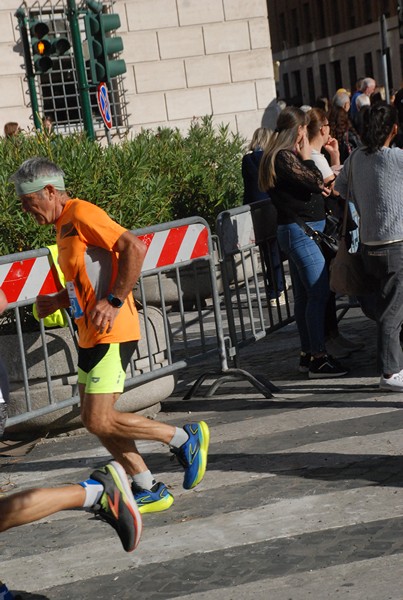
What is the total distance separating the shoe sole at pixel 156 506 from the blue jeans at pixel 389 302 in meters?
2.42

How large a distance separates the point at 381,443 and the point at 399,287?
149cm

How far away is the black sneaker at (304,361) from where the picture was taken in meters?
9.19

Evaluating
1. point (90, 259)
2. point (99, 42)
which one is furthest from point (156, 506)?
point (99, 42)

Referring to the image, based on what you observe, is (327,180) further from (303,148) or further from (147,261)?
(147,261)

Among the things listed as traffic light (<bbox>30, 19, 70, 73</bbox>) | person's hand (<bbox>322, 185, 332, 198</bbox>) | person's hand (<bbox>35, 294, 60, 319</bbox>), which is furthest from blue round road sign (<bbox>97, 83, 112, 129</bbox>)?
person's hand (<bbox>35, 294, 60, 319</bbox>)

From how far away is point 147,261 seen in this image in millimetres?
8133

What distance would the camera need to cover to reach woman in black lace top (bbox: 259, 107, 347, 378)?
893cm

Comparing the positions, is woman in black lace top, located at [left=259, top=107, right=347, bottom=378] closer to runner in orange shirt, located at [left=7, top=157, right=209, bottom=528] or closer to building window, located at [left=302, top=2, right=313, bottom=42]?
runner in orange shirt, located at [left=7, top=157, right=209, bottom=528]

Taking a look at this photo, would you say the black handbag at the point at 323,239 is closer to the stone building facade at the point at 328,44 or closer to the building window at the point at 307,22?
the stone building facade at the point at 328,44

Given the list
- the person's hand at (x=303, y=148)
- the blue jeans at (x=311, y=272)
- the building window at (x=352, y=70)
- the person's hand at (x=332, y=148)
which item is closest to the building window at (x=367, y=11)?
the building window at (x=352, y=70)

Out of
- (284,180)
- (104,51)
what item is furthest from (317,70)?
(284,180)

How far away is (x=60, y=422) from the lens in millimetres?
7910

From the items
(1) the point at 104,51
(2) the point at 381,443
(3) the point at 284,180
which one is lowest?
(2) the point at 381,443

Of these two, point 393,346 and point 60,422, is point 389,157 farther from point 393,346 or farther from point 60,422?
point 60,422
